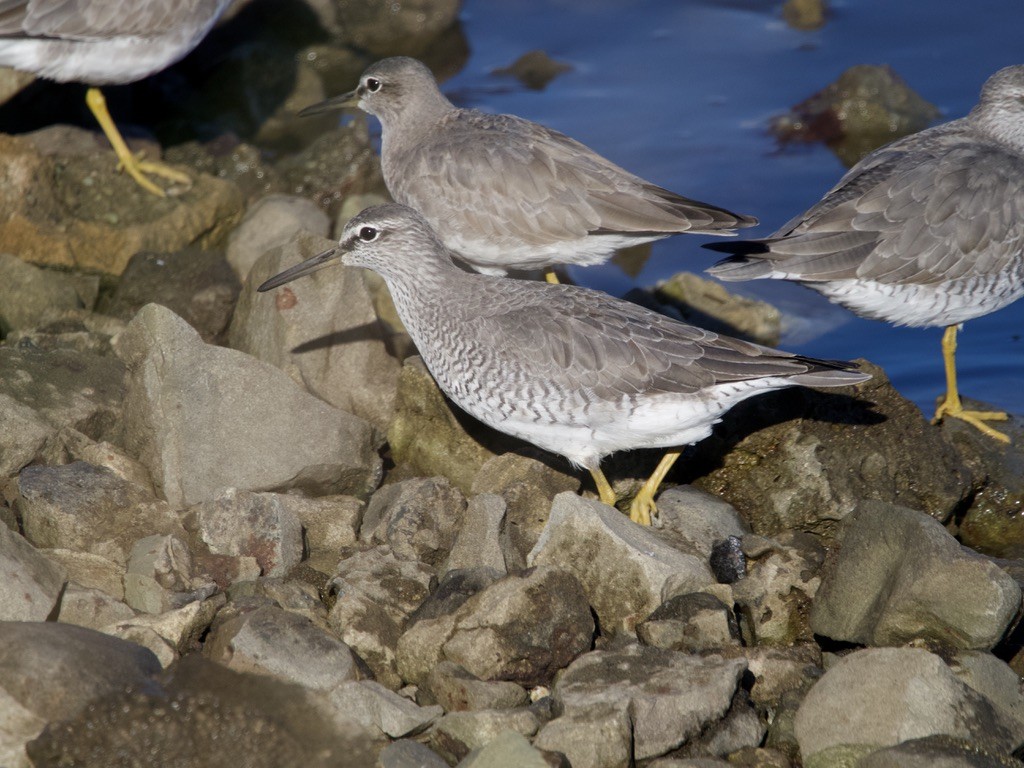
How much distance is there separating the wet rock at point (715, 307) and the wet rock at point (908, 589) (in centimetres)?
358

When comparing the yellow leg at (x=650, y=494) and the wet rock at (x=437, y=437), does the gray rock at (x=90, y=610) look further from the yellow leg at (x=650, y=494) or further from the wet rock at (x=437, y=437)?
the yellow leg at (x=650, y=494)

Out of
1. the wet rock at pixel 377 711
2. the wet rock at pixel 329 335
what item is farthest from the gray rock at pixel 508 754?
the wet rock at pixel 329 335

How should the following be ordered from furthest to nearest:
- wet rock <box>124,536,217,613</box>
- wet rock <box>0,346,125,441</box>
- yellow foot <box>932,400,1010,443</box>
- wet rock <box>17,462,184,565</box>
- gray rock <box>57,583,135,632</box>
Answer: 1. yellow foot <box>932,400,1010,443</box>
2. wet rock <box>0,346,125,441</box>
3. wet rock <box>17,462,184,565</box>
4. wet rock <box>124,536,217,613</box>
5. gray rock <box>57,583,135,632</box>

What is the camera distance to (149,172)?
390 inches

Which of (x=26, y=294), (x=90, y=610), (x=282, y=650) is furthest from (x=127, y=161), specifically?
(x=282, y=650)

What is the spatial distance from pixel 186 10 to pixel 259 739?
7176mm

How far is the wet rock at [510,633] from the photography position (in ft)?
17.3

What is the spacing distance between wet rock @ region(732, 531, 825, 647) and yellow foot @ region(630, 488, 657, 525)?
0.65 m

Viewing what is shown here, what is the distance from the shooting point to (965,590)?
210 inches

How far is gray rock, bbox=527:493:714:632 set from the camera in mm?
5742

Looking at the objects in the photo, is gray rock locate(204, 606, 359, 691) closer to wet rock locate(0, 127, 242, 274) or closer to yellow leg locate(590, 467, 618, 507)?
yellow leg locate(590, 467, 618, 507)

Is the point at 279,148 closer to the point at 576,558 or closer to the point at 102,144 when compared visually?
the point at 102,144

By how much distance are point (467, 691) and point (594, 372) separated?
1968 mm

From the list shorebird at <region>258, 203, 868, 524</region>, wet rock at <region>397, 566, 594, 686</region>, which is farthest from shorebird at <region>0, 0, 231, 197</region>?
wet rock at <region>397, 566, 594, 686</region>
